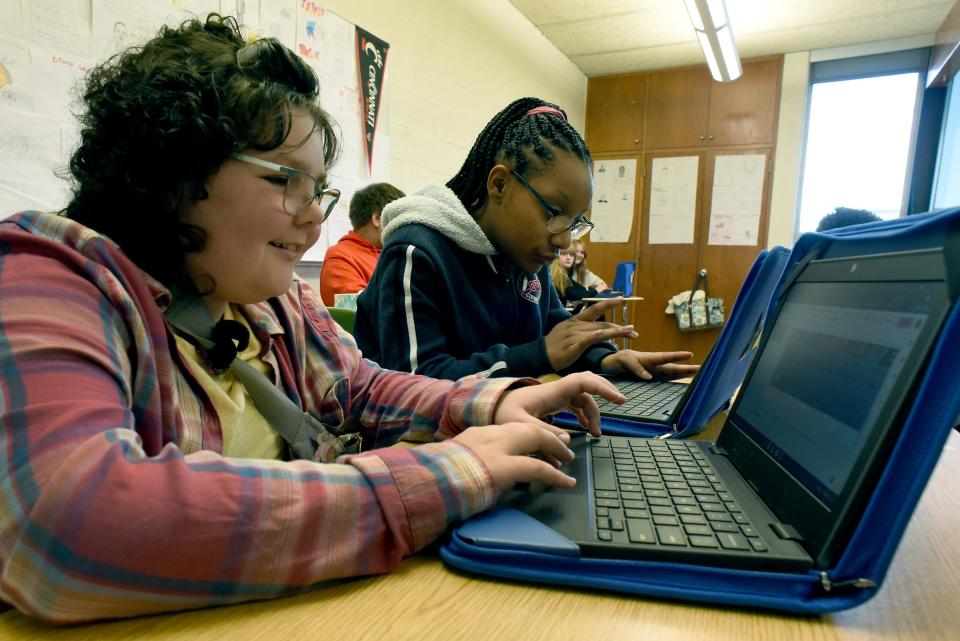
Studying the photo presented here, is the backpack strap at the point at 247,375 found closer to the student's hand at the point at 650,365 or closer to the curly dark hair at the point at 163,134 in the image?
the curly dark hair at the point at 163,134

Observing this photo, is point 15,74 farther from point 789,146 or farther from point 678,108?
point 789,146

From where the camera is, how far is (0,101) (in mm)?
1375

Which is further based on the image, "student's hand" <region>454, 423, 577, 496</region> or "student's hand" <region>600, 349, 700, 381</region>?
"student's hand" <region>600, 349, 700, 381</region>

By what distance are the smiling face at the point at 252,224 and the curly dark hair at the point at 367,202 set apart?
1912 millimetres

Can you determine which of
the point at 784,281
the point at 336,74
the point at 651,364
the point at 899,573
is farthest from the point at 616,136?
the point at 899,573

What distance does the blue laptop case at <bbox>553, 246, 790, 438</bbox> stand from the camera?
0.78 meters

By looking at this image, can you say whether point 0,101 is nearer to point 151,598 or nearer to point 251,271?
point 251,271

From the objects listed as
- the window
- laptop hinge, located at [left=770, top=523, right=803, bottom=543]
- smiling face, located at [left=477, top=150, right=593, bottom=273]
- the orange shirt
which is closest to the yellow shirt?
laptop hinge, located at [left=770, top=523, right=803, bottom=543]

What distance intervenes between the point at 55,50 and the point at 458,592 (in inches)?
70.3

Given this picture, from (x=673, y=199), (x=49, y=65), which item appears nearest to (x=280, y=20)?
(x=49, y=65)

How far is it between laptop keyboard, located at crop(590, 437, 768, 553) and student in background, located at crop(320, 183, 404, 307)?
1.89 m

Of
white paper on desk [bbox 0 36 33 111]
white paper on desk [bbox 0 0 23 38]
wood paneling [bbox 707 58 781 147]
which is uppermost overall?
wood paneling [bbox 707 58 781 147]

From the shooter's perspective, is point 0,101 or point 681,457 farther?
point 0,101

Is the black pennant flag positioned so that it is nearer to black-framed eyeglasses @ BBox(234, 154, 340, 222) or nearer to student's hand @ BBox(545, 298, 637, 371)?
student's hand @ BBox(545, 298, 637, 371)
